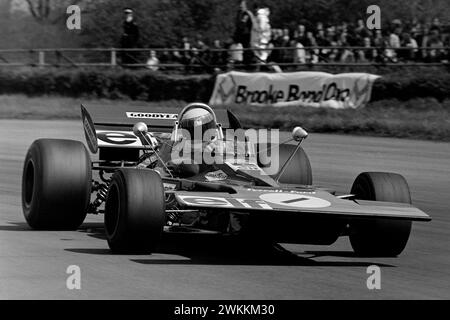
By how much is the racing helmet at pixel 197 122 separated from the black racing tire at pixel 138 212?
Result: 55.8 inches

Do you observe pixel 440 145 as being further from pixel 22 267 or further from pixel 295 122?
pixel 22 267

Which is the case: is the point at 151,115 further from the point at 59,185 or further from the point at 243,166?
the point at 243,166

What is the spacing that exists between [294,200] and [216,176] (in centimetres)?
107

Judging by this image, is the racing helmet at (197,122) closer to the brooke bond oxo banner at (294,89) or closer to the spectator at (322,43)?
the brooke bond oxo banner at (294,89)

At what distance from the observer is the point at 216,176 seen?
845 cm

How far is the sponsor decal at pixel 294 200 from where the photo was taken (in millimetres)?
7418

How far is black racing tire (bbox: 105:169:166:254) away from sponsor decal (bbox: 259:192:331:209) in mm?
763

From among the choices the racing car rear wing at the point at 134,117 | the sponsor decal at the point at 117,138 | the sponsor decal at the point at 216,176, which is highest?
the racing car rear wing at the point at 134,117

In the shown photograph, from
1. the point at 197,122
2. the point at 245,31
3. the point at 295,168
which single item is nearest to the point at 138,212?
the point at 197,122

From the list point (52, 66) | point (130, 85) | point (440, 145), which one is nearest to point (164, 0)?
point (52, 66)

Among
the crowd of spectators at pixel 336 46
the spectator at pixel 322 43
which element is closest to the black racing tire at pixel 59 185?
the crowd of spectators at pixel 336 46

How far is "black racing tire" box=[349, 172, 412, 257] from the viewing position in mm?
8062

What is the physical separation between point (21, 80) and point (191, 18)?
918cm

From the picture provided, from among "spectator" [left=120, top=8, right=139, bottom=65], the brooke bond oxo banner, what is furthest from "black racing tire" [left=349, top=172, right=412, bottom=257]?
"spectator" [left=120, top=8, right=139, bottom=65]
